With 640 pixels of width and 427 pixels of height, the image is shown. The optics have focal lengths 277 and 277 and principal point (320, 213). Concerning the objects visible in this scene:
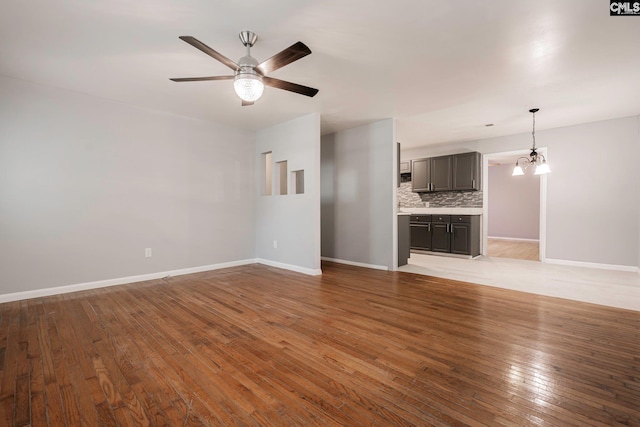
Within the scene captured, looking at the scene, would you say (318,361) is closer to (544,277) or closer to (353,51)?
(353,51)

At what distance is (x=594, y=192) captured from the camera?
4941mm

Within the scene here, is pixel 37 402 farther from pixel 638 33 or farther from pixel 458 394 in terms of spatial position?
pixel 638 33

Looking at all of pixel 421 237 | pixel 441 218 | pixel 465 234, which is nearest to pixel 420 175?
pixel 441 218

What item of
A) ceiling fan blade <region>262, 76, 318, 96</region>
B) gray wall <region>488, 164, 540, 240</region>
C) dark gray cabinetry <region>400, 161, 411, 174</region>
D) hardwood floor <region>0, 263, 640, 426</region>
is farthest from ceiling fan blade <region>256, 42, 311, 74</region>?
gray wall <region>488, 164, 540, 240</region>

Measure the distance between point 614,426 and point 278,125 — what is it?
5.15 meters

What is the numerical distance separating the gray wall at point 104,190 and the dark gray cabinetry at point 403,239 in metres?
3.06

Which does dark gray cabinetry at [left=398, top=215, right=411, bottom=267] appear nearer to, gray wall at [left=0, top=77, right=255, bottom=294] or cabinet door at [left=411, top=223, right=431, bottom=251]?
cabinet door at [left=411, top=223, right=431, bottom=251]

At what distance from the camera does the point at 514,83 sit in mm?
3369

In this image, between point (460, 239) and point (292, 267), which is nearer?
point (292, 267)

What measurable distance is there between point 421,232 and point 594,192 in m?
3.11

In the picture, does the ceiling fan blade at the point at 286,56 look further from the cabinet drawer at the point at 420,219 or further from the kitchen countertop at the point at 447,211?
the cabinet drawer at the point at 420,219

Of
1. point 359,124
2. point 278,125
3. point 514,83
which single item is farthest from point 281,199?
point 514,83

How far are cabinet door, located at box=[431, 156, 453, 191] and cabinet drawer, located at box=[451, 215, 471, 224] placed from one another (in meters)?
0.79

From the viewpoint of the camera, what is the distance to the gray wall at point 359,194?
16.1 ft
